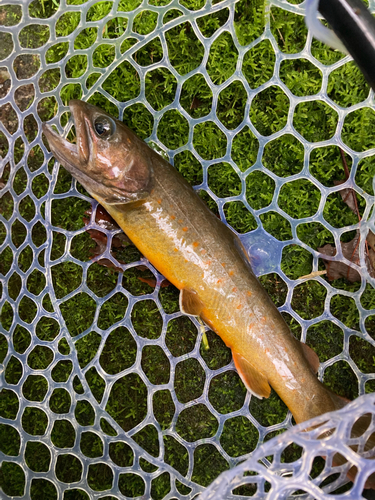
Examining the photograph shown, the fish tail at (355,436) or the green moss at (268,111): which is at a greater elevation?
the green moss at (268,111)

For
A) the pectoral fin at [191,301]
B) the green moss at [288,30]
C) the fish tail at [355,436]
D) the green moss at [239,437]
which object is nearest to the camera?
the fish tail at [355,436]

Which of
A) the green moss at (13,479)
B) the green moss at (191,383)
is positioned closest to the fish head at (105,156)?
the green moss at (191,383)

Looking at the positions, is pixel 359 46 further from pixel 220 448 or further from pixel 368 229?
pixel 220 448

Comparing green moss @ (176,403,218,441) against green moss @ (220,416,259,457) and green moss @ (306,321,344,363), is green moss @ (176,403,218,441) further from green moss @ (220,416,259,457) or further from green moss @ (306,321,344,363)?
green moss @ (306,321,344,363)

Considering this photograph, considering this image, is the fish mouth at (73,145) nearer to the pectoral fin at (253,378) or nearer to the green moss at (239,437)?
the pectoral fin at (253,378)

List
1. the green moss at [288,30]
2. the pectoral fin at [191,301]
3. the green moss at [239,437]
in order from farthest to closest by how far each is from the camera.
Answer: the green moss at [239,437] < the green moss at [288,30] < the pectoral fin at [191,301]

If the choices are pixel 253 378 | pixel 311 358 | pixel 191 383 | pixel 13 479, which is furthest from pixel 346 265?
pixel 13 479

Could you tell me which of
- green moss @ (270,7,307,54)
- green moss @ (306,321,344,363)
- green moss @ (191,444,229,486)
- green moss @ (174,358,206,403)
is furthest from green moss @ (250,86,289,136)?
green moss @ (191,444,229,486)
